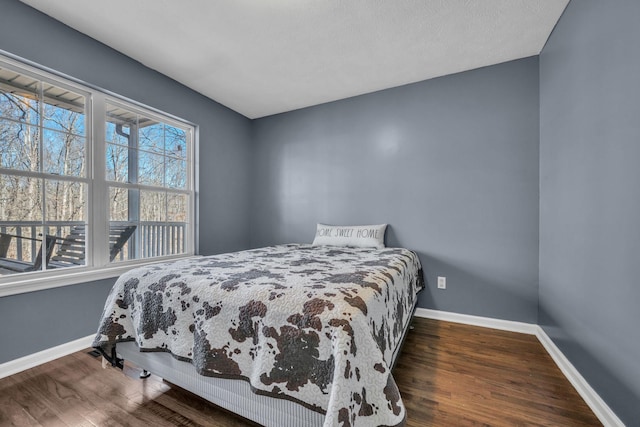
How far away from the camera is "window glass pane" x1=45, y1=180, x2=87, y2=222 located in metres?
2.03

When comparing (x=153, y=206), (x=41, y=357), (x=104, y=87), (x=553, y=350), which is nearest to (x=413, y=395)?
(x=553, y=350)

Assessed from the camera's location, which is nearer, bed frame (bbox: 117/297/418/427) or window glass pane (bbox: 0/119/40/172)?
bed frame (bbox: 117/297/418/427)

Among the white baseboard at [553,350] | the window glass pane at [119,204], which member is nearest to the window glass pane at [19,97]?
the window glass pane at [119,204]

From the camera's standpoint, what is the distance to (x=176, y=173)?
2.94 m

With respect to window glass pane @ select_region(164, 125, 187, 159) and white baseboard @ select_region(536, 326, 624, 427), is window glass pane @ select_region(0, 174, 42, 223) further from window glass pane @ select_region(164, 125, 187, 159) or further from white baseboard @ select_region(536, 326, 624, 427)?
white baseboard @ select_region(536, 326, 624, 427)

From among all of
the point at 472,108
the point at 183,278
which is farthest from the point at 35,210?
the point at 472,108

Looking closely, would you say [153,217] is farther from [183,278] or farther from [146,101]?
[183,278]

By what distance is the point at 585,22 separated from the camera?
5.02ft

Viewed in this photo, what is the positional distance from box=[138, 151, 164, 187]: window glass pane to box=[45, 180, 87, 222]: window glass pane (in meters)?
0.51

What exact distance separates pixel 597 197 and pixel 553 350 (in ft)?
3.95

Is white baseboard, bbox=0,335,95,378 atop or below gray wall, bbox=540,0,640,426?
below

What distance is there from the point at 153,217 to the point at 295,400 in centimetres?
257

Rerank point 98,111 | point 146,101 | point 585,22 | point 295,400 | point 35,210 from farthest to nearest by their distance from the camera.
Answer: point 146,101 → point 98,111 → point 35,210 → point 585,22 → point 295,400

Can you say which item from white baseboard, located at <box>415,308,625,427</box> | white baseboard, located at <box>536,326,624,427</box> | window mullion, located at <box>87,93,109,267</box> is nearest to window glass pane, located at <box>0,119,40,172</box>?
Answer: window mullion, located at <box>87,93,109,267</box>
